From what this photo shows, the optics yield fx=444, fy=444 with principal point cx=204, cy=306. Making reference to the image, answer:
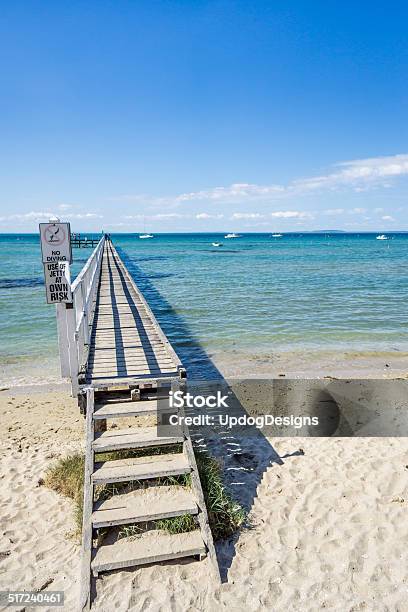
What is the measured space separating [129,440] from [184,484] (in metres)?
0.90

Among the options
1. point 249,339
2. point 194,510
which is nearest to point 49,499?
point 194,510

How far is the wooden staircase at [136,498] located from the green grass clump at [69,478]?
0.98 feet

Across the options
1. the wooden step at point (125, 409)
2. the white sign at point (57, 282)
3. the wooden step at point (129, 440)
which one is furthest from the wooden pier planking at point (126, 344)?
the white sign at point (57, 282)

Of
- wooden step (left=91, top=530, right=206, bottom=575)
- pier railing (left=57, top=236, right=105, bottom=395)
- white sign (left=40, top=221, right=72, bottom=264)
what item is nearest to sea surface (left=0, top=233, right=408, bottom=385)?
pier railing (left=57, top=236, right=105, bottom=395)

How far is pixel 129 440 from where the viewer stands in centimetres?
571

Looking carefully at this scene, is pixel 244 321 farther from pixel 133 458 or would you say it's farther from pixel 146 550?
pixel 146 550

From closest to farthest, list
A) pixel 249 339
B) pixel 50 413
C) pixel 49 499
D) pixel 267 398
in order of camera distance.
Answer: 1. pixel 49 499
2. pixel 50 413
3. pixel 267 398
4. pixel 249 339

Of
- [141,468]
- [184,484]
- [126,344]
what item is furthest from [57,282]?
[184,484]

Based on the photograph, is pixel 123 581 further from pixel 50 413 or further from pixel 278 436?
pixel 50 413

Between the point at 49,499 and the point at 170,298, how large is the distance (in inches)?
691

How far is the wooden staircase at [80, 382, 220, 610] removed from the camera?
14.8 feet

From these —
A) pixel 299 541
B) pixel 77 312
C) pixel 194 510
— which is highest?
pixel 77 312

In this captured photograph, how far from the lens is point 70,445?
7.21 meters

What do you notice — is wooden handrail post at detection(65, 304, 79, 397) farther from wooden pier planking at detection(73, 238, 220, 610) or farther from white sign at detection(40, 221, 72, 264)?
white sign at detection(40, 221, 72, 264)
